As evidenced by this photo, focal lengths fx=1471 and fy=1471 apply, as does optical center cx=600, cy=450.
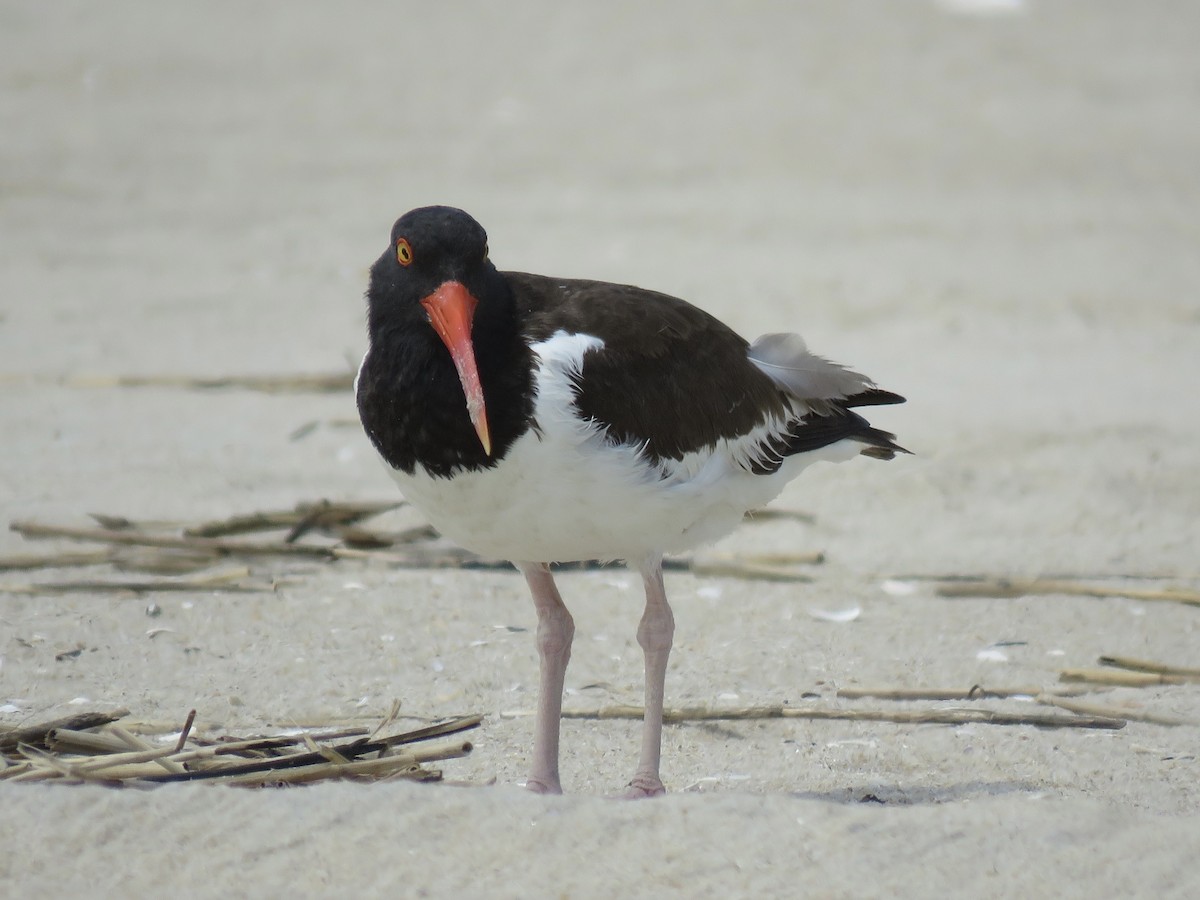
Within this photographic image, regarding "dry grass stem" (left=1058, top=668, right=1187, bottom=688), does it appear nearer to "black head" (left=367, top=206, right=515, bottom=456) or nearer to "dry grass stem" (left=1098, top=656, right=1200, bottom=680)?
"dry grass stem" (left=1098, top=656, right=1200, bottom=680)

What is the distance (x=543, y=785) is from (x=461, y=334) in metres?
1.45

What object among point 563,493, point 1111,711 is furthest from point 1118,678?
point 563,493

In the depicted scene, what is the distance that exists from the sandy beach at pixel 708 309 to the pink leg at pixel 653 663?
0.30m

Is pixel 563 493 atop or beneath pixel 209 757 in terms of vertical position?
atop

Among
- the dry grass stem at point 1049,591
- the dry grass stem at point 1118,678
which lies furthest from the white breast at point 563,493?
the dry grass stem at point 1049,591

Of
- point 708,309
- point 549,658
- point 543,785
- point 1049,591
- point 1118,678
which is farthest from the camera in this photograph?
point 708,309

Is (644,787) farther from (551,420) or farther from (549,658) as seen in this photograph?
(551,420)

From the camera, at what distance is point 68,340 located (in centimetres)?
980

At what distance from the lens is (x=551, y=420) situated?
409 centimetres

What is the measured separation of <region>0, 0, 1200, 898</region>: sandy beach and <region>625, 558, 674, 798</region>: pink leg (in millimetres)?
298

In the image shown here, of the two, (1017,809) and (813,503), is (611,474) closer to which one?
(1017,809)

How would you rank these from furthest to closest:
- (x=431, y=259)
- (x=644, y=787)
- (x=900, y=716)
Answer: (x=900, y=716) → (x=644, y=787) → (x=431, y=259)

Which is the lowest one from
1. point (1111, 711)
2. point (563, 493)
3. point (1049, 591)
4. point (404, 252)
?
point (1111, 711)

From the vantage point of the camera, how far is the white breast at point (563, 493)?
4.11 m
